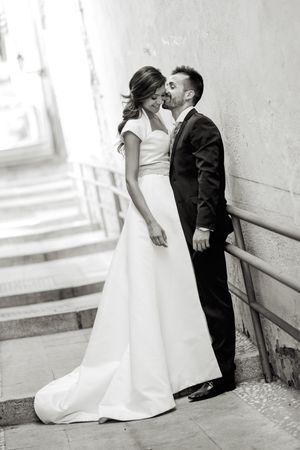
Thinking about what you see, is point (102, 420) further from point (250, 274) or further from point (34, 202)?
point (34, 202)

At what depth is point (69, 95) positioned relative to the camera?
1220cm

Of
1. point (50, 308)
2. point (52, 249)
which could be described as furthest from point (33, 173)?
point (50, 308)

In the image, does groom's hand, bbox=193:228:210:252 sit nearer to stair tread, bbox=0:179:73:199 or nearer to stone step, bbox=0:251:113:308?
stone step, bbox=0:251:113:308

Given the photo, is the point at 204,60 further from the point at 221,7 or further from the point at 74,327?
the point at 74,327

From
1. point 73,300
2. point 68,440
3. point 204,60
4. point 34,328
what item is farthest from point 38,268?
point 68,440

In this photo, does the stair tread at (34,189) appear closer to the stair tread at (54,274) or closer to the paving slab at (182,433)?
the stair tread at (54,274)

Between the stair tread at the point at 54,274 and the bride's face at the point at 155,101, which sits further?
the stair tread at the point at 54,274

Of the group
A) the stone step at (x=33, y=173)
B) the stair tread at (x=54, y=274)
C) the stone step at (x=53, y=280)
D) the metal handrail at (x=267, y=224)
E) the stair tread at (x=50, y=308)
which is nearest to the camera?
the metal handrail at (x=267, y=224)

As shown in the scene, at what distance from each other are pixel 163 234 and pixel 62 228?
18.6ft

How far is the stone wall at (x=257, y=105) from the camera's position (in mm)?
3945

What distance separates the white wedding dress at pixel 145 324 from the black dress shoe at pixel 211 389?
0.06 metres

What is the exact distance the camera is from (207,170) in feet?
14.3

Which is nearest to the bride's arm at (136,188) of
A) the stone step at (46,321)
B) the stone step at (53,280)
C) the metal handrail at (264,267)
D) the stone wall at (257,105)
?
the metal handrail at (264,267)

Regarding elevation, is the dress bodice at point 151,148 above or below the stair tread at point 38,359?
above
